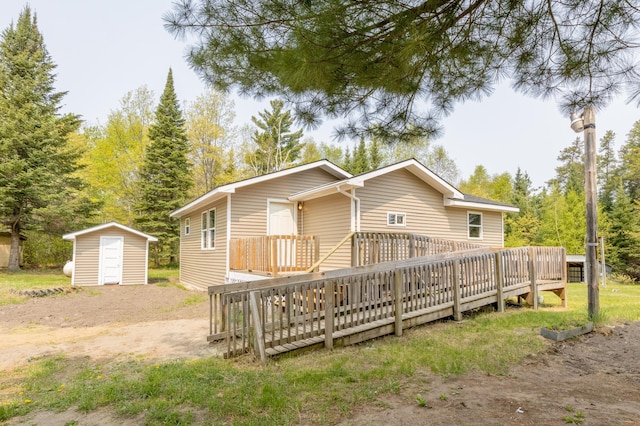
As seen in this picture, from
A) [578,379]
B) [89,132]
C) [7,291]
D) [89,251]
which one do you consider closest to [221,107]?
[89,132]

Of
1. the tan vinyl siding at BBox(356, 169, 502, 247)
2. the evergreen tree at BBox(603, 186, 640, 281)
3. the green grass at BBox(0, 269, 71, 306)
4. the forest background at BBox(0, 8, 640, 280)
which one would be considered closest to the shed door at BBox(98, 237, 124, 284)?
the green grass at BBox(0, 269, 71, 306)

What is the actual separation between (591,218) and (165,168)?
75.8 ft

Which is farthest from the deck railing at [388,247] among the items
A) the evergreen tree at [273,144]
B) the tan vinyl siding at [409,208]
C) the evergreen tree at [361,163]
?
the evergreen tree at [361,163]

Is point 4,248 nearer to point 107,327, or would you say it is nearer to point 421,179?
point 107,327

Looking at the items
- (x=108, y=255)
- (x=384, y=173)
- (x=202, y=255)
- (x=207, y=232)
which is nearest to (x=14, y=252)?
(x=108, y=255)

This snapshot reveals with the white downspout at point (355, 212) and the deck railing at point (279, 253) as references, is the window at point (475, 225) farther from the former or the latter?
the deck railing at point (279, 253)

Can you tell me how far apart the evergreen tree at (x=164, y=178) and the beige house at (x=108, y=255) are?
8.06 metres

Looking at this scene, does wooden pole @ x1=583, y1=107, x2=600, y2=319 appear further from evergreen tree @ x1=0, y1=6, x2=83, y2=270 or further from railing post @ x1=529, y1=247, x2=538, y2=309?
evergreen tree @ x1=0, y1=6, x2=83, y2=270

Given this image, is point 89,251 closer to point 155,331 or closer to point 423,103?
point 155,331

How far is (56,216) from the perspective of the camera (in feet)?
59.8

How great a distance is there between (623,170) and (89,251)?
4281cm

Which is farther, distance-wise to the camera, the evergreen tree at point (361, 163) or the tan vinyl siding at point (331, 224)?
the evergreen tree at point (361, 163)

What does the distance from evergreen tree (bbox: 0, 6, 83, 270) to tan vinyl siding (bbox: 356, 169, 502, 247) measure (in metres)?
16.1

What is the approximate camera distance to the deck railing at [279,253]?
29.2 ft
